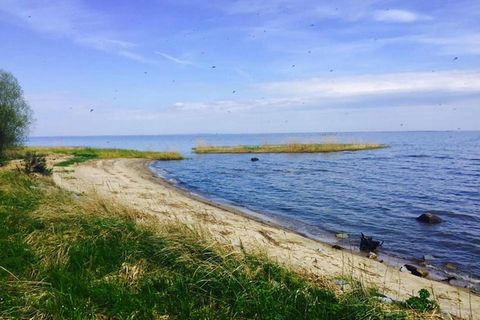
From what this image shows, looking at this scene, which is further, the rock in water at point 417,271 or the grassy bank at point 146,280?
the rock in water at point 417,271

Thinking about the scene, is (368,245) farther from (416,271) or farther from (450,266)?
(416,271)

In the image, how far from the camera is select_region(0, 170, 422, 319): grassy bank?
5.66m

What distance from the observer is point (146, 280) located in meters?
6.65

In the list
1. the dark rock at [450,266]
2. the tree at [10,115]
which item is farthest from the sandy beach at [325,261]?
the tree at [10,115]

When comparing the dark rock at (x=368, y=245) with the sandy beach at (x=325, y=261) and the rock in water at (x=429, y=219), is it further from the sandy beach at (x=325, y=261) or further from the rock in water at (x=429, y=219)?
the rock in water at (x=429, y=219)

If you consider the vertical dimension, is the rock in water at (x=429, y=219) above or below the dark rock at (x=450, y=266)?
above

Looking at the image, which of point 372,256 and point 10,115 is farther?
point 10,115

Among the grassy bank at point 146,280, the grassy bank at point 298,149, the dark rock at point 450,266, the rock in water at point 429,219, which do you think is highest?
the grassy bank at point 298,149

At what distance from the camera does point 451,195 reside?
90.5ft

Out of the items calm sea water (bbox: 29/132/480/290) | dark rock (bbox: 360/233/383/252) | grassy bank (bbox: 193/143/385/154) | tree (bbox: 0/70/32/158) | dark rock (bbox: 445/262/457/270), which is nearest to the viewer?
dark rock (bbox: 445/262/457/270)

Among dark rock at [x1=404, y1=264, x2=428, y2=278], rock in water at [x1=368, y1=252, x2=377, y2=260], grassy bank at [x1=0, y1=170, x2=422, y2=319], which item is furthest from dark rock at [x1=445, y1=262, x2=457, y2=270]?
grassy bank at [x1=0, y1=170, x2=422, y2=319]

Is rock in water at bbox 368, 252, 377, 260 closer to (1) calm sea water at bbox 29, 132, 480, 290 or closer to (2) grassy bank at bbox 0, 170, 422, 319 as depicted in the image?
(1) calm sea water at bbox 29, 132, 480, 290

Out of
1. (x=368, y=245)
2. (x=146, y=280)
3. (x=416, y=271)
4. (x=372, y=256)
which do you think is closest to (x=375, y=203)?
(x=368, y=245)

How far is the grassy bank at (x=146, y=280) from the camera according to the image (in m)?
5.66
